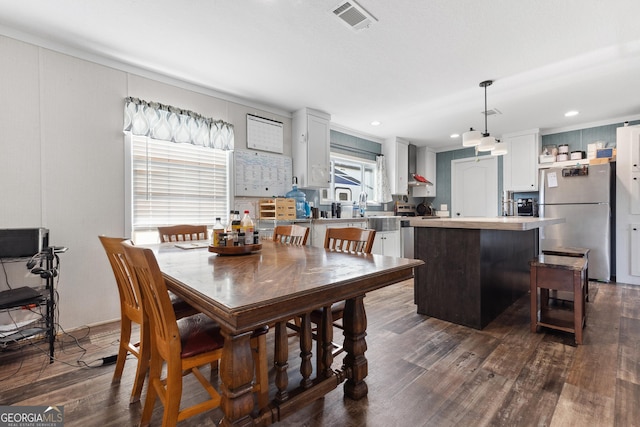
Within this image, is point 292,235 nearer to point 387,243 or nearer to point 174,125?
point 174,125

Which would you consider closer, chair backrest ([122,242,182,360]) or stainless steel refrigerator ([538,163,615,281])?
chair backrest ([122,242,182,360])

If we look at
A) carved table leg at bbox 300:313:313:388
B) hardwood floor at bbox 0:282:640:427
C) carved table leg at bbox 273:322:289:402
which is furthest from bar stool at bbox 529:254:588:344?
carved table leg at bbox 273:322:289:402

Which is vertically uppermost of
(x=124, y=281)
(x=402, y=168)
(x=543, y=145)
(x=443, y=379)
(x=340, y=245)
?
(x=543, y=145)

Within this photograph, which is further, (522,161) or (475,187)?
(475,187)

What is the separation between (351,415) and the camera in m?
1.48

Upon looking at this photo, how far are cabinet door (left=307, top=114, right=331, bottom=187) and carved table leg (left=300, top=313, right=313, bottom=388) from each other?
9.33 feet

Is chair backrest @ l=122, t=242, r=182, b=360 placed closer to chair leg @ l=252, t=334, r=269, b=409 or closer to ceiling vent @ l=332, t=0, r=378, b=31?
chair leg @ l=252, t=334, r=269, b=409

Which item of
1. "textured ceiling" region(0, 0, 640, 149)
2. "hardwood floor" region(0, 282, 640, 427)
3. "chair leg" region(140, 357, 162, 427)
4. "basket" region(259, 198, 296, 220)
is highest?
"textured ceiling" region(0, 0, 640, 149)

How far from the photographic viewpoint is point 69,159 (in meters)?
2.58

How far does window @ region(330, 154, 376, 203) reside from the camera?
5234 mm

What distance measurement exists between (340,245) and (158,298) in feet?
4.13

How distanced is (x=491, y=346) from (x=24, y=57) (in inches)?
171

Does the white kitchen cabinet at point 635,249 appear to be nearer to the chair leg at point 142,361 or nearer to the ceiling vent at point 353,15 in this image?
the ceiling vent at point 353,15

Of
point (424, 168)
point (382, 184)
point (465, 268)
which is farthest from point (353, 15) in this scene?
point (424, 168)
